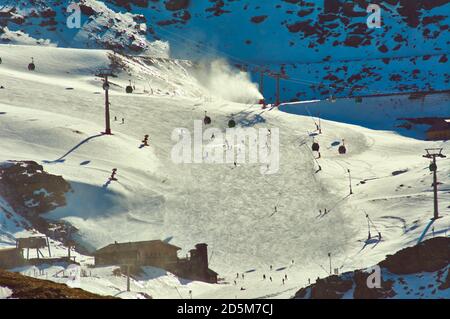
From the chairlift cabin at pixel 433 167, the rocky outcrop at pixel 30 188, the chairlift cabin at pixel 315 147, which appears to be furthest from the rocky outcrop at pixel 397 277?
the chairlift cabin at pixel 315 147

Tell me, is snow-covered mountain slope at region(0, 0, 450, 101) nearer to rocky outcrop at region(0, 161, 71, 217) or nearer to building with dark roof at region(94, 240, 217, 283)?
rocky outcrop at region(0, 161, 71, 217)

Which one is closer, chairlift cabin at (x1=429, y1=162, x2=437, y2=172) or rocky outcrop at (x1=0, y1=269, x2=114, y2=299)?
rocky outcrop at (x1=0, y1=269, x2=114, y2=299)

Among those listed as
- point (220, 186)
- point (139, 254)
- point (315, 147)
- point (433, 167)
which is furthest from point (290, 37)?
point (139, 254)

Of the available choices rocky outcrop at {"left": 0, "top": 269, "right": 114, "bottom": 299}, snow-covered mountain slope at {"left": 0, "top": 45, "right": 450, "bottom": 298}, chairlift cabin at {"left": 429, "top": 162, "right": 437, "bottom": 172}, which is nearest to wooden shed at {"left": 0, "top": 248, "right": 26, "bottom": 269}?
snow-covered mountain slope at {"left": 0, "top": 45, "right": 450, "bottom": 298}

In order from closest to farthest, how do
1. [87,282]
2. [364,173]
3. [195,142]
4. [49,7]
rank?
1. [87,282]
2. [364,173]
3. [195,142]
4. [49,7]

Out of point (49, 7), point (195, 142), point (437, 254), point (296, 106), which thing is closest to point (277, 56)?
point (49, 7)

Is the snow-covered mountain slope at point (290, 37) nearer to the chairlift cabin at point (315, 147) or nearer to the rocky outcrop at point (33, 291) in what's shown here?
the chairlift cabin at point (315, 147)

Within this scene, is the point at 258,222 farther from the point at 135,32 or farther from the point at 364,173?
the point at 135,32
